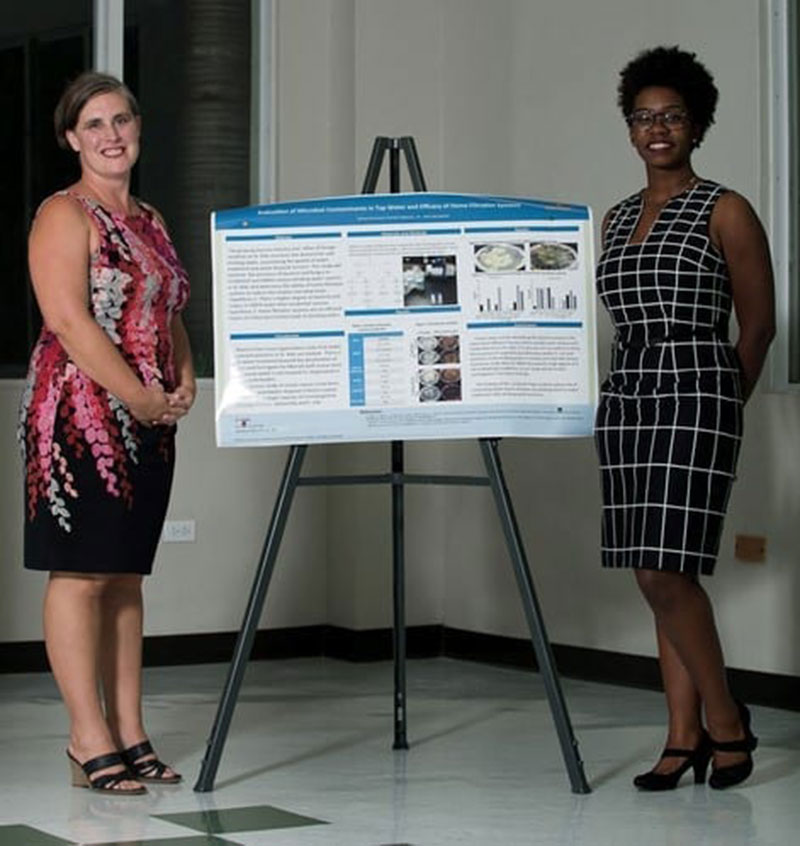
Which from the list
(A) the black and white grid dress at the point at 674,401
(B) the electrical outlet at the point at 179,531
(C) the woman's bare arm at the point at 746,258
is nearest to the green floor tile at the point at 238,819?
(A) the black and white grid dress at the point at 674,401

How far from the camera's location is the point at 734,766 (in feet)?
14.6

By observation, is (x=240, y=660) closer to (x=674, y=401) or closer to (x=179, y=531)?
(x=674, y=401)

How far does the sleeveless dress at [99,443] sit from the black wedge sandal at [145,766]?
0.42 metres

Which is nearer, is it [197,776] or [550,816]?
[550,816]

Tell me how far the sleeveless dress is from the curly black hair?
45.0 inches

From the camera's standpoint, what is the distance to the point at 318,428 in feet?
14.9

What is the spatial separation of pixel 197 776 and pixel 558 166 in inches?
111

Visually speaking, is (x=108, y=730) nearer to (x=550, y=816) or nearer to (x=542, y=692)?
(x=550, y=816)

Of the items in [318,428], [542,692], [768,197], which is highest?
[768,197]

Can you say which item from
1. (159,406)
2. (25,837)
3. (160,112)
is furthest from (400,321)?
(160,112)

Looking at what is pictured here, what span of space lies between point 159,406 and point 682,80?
133 cm

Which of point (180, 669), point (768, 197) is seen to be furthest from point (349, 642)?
point (768, 197)

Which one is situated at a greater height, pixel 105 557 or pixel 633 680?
pixel 105 557

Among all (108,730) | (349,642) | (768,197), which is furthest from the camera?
(349,642)
